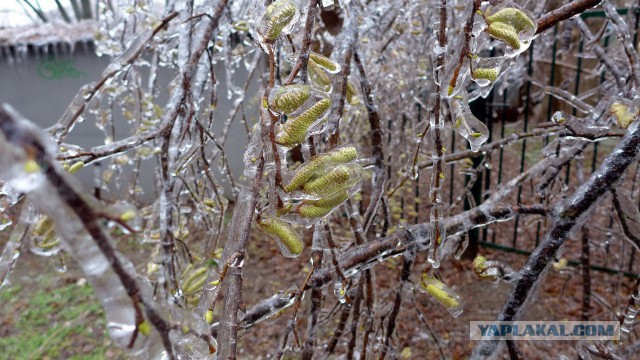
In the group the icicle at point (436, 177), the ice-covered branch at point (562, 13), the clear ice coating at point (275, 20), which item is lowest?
the icicle at point (436, 177)

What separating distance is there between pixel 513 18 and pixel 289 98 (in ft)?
0.97

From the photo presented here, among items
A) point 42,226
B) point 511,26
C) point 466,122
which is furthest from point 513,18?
point 42,226

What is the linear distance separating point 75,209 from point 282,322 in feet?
9.04

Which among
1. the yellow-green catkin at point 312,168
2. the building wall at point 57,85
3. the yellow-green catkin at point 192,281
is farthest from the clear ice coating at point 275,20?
the building wall at point 57,85

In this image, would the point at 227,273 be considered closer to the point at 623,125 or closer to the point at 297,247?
the point at 297,247

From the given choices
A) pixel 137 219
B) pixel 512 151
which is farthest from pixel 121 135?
pixel 137 219

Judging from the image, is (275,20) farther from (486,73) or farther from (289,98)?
(486,73)

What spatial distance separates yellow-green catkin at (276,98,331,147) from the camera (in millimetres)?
503

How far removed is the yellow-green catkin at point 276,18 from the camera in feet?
1.69

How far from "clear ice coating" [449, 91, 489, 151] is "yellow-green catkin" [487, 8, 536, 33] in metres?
0.09

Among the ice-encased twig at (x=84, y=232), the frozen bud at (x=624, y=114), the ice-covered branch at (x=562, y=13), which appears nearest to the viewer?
the ice-encased twig at (x=84, y=232)

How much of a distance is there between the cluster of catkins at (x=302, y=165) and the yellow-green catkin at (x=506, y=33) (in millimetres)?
218

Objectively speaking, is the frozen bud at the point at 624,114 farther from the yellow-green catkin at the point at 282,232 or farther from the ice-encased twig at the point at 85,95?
the ice-encased twig at the point at 85,95

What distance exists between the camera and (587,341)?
98 cm
